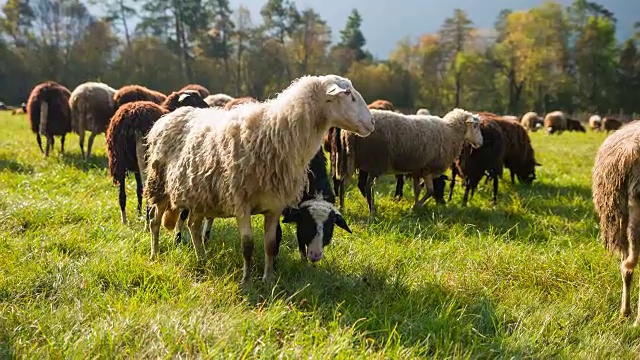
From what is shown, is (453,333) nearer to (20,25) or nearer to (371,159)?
(371,159)

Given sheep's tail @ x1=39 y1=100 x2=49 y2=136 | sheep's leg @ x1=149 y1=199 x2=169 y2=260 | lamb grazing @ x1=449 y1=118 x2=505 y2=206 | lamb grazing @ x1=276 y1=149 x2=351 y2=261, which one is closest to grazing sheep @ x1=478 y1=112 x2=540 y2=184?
lamb grazing @ x1=449 y1=118 x2=505 y2=206

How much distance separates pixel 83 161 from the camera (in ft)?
27.9

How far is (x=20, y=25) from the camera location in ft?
113

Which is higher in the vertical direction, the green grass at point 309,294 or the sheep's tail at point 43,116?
the sheep's tail at point 43,116

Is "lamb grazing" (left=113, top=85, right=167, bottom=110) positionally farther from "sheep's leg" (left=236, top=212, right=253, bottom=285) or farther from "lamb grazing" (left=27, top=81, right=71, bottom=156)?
"sheep's leg" (left=236, top=212, right=253, bottom=285)

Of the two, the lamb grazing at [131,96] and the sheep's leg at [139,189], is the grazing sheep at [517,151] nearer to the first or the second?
the sheep's leg at [139,189]

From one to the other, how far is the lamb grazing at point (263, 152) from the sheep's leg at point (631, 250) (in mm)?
1913

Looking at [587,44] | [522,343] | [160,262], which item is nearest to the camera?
[522,343]

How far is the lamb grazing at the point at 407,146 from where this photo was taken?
21.2ft

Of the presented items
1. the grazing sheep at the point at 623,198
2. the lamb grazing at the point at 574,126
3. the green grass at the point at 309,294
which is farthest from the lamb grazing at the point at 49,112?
the lamb grazing at the point at 574,126

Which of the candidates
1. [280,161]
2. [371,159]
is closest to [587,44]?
[371,159]

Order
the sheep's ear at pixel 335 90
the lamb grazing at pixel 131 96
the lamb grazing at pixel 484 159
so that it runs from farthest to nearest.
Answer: the lamb grazing at pixel 131 96
the lamb grazing at pixel 484 159
the sheep's ear at pixel 335 90

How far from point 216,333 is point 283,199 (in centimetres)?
125

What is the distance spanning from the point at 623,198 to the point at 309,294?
2340mm
